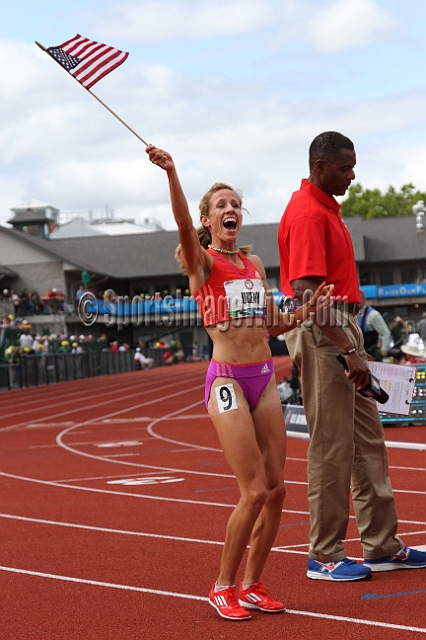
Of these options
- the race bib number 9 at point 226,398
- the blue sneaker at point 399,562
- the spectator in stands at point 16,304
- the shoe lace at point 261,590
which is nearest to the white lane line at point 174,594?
the shoe lace at point 261,590

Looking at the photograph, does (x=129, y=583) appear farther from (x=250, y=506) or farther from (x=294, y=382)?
(x=294, y=382)

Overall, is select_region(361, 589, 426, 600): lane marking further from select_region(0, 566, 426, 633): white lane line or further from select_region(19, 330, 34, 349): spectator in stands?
select_region(19, 330, 34, 349): spectator in stands

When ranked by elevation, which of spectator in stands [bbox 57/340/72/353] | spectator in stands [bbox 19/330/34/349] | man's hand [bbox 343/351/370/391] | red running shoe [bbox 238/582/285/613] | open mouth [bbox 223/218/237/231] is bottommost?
red running shoe [bbox 238/582/285/613]

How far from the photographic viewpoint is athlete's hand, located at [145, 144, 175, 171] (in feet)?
15.6

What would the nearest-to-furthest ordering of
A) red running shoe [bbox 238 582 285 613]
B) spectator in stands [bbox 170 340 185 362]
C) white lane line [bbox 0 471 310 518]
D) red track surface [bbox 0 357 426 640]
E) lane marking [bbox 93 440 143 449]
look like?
red track surface [bbox 0 357 426 640] → red running shoe [bbox 238 582 285 613] → white lane line [bbox 0 471 310 518] → lane marking [bbox 93 440 143 449] → spectator in stands [bbox 170 340 185 362]

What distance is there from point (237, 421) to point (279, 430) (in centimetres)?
24

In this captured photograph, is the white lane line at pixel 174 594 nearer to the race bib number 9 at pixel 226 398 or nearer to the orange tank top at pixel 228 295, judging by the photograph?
the race bib number 9 at pixel 226 398

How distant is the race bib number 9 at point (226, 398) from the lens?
4895mm

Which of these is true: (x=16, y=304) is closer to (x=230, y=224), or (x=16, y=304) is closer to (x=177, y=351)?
(x=177, y=351)

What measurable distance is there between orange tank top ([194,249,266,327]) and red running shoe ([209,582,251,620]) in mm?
1283

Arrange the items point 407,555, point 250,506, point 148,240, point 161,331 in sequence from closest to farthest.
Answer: point 250,506 < point 407,555 < point 161,331 < point 148,240

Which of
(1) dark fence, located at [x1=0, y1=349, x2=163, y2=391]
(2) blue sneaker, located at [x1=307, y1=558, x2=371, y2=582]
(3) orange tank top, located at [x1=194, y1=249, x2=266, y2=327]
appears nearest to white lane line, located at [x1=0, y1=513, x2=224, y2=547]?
(2) blue sneaker, located at [x1=307, y1=558, x2=371, y2=582]

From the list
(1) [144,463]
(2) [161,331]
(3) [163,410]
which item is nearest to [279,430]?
(1) [144,463]

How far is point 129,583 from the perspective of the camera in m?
5.71
